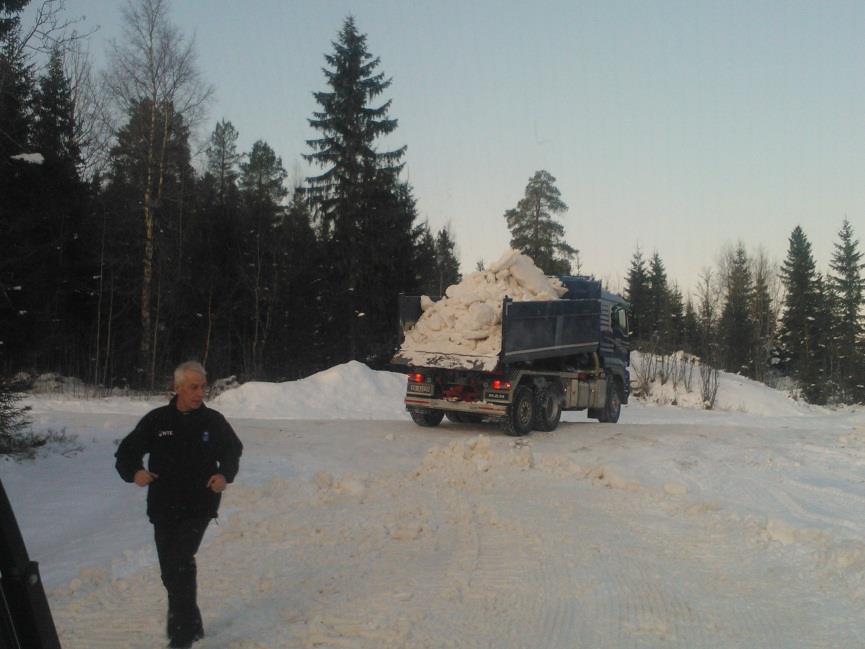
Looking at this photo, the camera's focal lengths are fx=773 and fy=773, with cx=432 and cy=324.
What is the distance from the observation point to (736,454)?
12805 millimetres

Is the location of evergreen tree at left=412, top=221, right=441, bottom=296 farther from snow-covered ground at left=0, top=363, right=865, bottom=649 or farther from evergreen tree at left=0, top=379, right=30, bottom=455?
evergreen tree at left=0, top=379, right=30, bottom=455

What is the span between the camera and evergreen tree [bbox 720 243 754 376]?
62.6 m

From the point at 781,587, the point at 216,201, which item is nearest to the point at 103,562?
the point at 781,587

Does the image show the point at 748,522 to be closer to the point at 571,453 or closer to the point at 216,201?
the point at 571,453

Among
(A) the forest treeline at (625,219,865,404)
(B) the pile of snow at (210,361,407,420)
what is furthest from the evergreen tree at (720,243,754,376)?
(B) the pile of snow at (210,361,407,420)

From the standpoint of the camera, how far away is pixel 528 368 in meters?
16.1

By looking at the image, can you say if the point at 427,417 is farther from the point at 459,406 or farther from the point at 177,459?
the point at 177,459

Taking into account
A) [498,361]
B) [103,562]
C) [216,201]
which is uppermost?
[216,201]

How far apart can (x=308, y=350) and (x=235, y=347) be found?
126 inches

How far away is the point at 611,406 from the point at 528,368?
15.5 feet

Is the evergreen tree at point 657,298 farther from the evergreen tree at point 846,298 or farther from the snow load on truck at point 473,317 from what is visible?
the snow load on truck at point 473,317

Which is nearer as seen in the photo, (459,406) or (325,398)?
(459,406)

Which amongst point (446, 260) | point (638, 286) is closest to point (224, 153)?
point (446, 260)

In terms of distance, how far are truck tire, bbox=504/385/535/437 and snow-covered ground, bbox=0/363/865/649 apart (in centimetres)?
126
